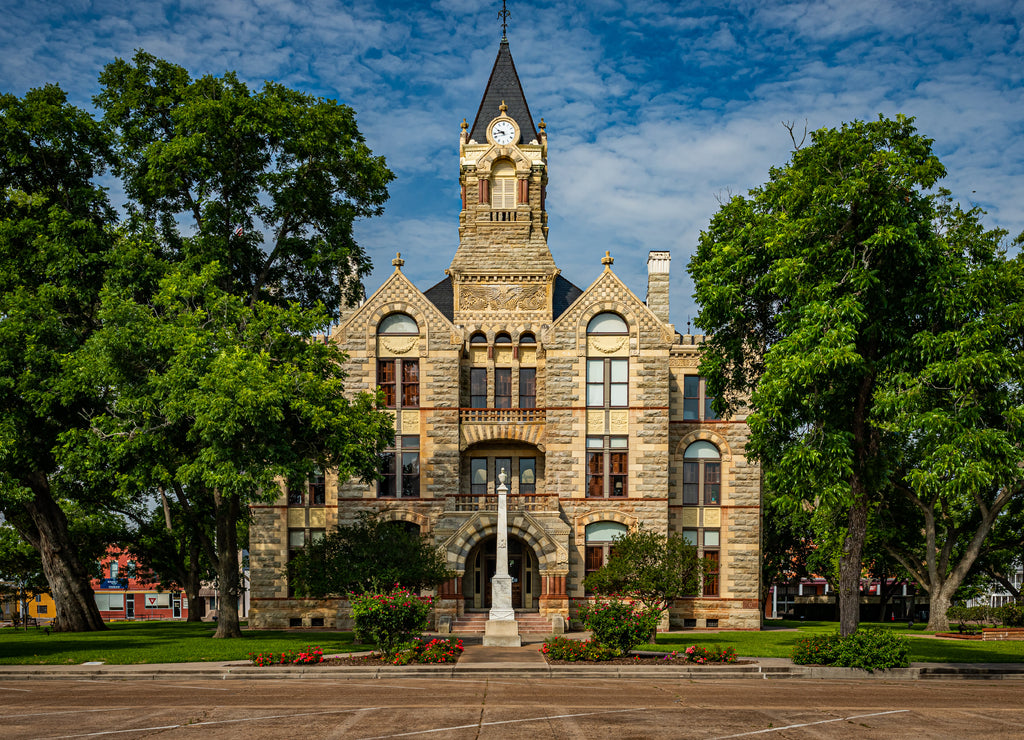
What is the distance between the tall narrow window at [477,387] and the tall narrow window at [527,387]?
158cm

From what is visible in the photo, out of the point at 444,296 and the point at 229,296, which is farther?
the point at 444,296

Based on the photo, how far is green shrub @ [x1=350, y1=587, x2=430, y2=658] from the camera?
25.8 m

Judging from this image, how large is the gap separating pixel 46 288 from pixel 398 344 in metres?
15.0

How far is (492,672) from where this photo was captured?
24125 mm

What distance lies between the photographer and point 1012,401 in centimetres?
2686

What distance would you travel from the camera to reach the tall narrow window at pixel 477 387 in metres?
42.3

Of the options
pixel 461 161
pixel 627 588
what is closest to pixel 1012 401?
pixel 627 588

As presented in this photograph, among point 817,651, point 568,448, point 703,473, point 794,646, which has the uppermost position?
point 568,448

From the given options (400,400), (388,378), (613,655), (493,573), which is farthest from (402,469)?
(613,655)

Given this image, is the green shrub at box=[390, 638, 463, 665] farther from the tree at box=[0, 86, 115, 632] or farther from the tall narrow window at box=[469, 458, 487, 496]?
the tall narrow window at box=[469, 458, 487, 496]

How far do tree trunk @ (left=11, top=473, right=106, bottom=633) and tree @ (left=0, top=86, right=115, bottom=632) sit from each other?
6cm

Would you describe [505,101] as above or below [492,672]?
above

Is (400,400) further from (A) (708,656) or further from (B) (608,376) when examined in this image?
(A) (708,656)

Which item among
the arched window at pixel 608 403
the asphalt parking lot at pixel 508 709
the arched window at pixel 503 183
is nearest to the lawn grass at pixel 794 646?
the asphalt parking lot at pixel 508 709
